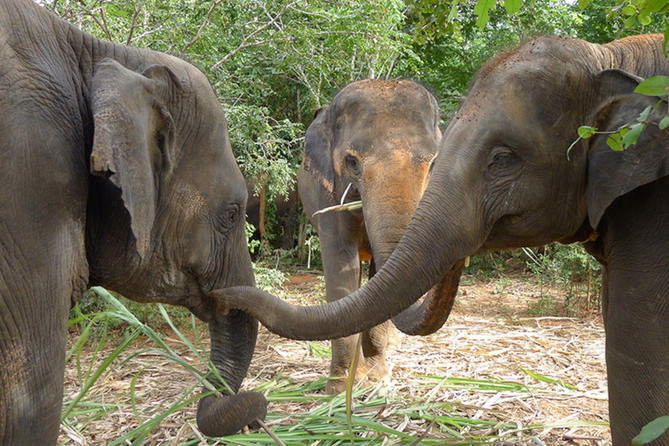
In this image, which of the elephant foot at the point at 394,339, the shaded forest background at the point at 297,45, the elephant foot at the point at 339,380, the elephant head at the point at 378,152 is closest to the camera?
the elephant head at the point at 378,152

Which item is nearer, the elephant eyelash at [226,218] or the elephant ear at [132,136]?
the elephant ear at [132,136]

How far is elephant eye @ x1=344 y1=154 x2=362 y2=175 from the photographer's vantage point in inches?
148

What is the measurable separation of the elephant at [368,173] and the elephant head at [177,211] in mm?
1030

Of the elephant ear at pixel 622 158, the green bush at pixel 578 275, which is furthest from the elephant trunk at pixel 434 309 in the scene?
the green bush at pixel 578 275

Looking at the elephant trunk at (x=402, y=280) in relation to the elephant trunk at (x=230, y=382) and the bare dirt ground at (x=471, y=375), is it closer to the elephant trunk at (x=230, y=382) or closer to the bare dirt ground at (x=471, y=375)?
the elephant trunk at (x=230, y=382)

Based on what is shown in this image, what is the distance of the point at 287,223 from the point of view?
11.3 m

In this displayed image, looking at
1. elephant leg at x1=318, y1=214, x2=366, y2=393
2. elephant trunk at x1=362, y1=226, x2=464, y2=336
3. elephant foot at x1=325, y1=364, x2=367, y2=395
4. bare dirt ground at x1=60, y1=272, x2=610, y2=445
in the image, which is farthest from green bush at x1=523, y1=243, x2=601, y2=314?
elephant trunk at x1=362, y1=226, x2=464, y2=336

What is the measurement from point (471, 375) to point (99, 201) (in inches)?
111

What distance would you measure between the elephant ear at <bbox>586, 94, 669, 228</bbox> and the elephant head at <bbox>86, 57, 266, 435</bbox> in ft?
4.31

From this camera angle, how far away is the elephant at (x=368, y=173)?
3419 millimetres

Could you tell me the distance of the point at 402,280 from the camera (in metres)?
2.12

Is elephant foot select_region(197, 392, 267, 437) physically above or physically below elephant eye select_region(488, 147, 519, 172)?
below

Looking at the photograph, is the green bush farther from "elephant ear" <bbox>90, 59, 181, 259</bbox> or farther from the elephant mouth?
"elephant ear" <bbox>90, 59, 181, 259</bbox>

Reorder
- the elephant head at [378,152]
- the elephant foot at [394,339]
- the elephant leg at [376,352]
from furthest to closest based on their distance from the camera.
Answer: the elephant foot at [394,339], the elephant leg at [376,352], the elephant head at [378,152]
